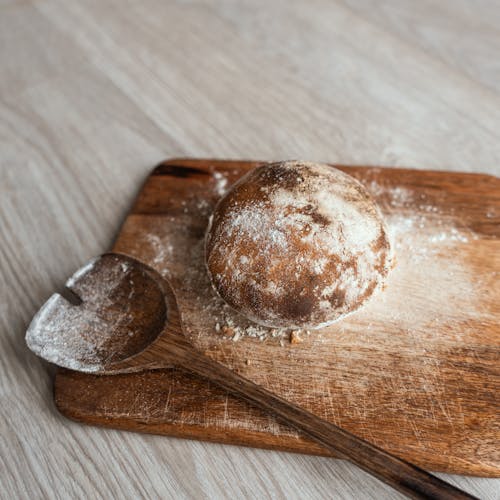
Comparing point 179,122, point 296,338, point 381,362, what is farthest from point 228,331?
point 179,122

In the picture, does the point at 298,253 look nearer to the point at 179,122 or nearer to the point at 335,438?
the point at 335,438

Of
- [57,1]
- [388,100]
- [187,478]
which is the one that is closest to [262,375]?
[187,478]

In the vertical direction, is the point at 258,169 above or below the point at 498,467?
above

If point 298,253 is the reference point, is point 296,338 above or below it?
below

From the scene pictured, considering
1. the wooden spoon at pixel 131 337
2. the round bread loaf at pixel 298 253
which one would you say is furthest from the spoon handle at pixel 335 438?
the round bread loaf at pixel 298 253

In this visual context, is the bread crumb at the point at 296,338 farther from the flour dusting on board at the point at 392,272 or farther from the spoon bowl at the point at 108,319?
the spoon bowl at the point at 108,319

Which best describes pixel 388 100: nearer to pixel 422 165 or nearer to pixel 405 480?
pixel 422 165
